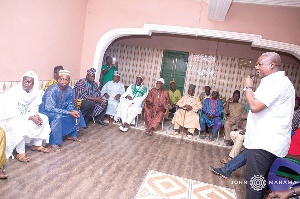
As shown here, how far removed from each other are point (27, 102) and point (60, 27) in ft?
7.47

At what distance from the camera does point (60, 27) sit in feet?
17.2

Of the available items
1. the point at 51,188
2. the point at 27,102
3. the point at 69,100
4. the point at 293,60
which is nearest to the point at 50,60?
the point at 69,100

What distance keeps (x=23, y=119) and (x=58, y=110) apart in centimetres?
67

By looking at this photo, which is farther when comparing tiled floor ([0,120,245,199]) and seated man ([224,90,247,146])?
seated man ([224,90,247,146])

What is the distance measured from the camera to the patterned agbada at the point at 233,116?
19.0ft

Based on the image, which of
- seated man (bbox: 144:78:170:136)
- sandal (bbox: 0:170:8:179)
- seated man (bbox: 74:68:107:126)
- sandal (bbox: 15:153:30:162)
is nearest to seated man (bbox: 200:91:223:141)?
seated man (bbox: 144:78:170:136)

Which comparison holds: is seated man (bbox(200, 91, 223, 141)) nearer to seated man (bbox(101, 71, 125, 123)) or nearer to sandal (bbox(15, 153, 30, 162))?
seated man (bbox(101, 71, 125, 123))

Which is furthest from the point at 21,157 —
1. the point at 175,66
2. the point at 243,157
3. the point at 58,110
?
the point at 175,66

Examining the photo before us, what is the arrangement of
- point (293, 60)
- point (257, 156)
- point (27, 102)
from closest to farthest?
point (257, 156), point (27, 102), point (293, 60)

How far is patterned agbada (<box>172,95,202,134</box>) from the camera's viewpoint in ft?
19.4

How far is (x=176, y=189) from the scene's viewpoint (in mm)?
3113

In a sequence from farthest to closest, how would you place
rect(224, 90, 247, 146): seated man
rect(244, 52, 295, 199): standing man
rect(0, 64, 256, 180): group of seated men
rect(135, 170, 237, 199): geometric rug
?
rect(224, 90, 247, 146): seated man, rect(0, 64, 256, 180): group of seated men, rect(135, 170, 237, 199): geometric rug, rect(244, 52, 295, 199): standing man

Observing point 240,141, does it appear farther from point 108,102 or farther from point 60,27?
point 60,27

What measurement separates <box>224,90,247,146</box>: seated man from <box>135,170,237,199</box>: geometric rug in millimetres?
2602
